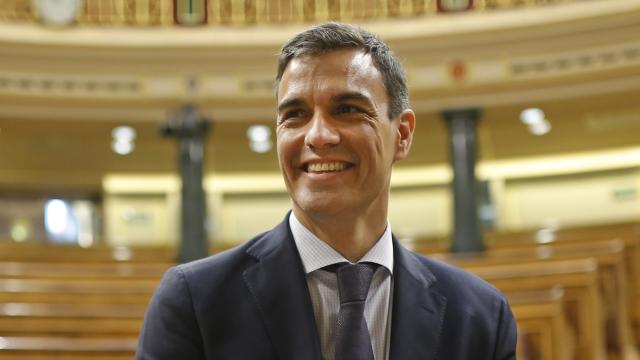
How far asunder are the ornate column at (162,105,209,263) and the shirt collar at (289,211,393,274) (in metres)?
7.87

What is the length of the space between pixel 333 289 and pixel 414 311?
0.39ft

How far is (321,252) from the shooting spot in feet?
3.93

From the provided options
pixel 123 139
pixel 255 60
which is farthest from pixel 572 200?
pixel 123 139

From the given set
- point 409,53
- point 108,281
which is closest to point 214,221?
point 409,53

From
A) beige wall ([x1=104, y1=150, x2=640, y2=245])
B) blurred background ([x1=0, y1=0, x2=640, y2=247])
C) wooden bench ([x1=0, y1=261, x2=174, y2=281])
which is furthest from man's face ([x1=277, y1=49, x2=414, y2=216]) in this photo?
beige wall ([x1=104, y1=150, x2=640, y2=245])

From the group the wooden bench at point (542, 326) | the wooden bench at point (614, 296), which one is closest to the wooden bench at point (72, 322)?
the wooden bench at point (542, 326)

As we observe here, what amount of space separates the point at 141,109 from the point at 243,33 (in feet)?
4.60

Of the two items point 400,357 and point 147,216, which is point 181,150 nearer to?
point 147,216

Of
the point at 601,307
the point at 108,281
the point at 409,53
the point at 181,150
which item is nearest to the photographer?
the point at 601,307

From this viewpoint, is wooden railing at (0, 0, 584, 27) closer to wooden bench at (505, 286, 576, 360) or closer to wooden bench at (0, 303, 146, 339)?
wooden bench at (0, 303, 146, 339)

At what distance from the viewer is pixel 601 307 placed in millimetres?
5375

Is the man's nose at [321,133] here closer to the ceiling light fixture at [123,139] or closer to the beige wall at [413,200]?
the ceiling light fixture at [123,139]

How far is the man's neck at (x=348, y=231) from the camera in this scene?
3.84ft

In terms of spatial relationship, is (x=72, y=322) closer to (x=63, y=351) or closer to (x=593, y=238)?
(x=63, y=351)
